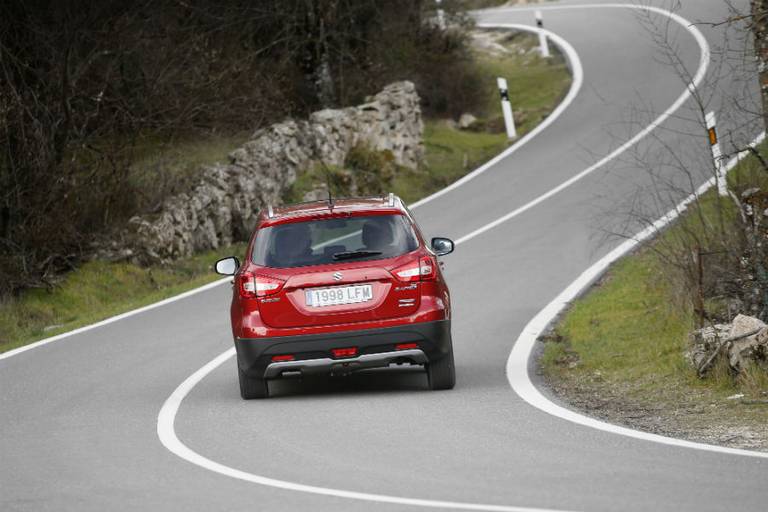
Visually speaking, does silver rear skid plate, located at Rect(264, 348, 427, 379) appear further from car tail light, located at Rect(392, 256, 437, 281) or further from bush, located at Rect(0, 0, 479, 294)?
bush, located at Rect(0, 0, 479, 294)

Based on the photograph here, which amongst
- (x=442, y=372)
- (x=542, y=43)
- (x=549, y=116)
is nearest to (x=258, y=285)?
(x=442, y=372)

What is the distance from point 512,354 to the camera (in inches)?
525

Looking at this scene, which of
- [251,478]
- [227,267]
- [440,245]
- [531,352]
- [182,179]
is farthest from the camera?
→ [182,179]

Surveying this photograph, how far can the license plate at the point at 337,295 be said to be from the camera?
35.6ft

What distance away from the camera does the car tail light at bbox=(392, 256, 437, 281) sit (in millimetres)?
10914

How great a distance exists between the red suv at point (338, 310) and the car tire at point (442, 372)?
0.09 m

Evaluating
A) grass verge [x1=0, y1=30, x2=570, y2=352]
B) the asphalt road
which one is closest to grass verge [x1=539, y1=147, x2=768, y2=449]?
the asphalt road

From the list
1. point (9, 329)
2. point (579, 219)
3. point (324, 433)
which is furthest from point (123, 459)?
point (579, 219)

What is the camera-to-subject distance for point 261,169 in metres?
24.4

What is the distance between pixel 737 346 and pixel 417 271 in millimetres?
2597

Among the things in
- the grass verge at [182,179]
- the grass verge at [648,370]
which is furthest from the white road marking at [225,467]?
the grass verge at [182,179]

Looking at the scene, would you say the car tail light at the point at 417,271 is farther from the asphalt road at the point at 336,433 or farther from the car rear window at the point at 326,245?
the asphalt road at the point at 336,433

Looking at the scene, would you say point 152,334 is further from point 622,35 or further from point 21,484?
point 622,35

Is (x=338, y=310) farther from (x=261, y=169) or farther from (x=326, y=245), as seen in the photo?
(x=261, y=169)
